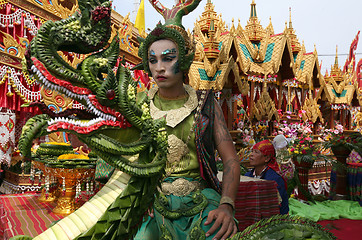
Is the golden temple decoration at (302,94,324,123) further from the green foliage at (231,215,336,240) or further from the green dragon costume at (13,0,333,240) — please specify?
the green dragon costume at (13,0,333,240)

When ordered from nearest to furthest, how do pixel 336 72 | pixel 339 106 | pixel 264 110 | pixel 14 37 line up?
1. pixel 14 37
2. pixel 264 110
3. pixel 339 106
4. pixel 336 72

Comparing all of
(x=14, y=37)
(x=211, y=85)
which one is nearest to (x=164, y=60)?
(x=14, y=37)

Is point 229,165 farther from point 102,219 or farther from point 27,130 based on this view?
point 27,130

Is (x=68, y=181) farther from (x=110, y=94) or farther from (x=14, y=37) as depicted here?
(x=14, y=37)

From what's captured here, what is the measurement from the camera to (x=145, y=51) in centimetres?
189

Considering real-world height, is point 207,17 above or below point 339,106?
above

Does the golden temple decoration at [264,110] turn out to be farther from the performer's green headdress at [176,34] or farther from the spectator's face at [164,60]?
the spectator's face at [164,60]

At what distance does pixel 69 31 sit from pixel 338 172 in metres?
7.90

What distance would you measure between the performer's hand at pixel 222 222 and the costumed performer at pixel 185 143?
11 mm

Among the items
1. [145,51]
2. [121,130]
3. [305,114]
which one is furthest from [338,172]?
[121,130]

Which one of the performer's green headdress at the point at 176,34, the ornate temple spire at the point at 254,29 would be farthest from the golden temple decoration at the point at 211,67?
the performer's green headdress at the point at 176,34

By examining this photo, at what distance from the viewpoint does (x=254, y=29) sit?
12.8 m

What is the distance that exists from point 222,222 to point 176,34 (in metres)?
1.14

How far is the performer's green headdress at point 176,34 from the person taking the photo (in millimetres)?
1814
